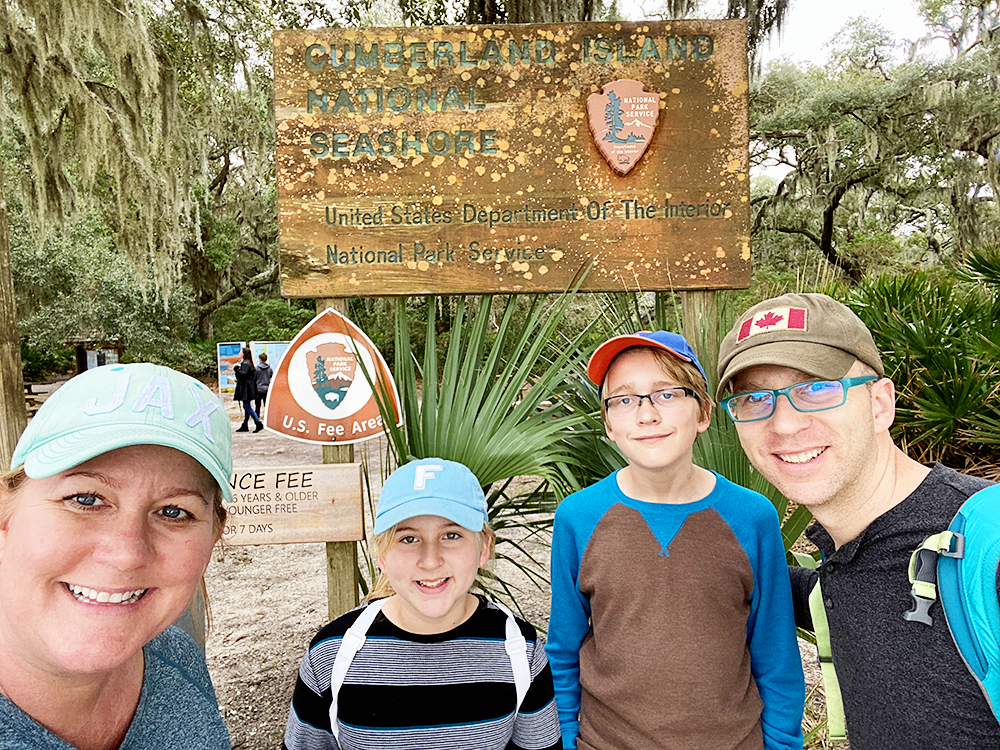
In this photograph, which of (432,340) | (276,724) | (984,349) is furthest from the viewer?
(984,349)

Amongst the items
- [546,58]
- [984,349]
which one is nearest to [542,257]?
[546,58]

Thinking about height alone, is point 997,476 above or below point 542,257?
below

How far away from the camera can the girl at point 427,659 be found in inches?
60.4

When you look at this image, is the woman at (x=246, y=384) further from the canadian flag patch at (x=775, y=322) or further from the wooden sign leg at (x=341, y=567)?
the canadian flag patch at (x=775, y=322)

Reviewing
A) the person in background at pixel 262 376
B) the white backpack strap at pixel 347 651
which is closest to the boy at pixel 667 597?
the white backpack strap at pixel 347 651

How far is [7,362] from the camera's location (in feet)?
13.6

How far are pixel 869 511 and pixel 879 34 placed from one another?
22986 mm

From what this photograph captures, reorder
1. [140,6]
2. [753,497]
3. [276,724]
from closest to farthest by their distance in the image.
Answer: [753,497] < [276,724] < [140,6]

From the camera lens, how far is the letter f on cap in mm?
1656

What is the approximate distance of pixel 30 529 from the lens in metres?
1.02

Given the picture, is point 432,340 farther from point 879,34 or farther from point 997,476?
point 879,34

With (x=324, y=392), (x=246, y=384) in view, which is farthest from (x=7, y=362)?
(x=246, y=384)

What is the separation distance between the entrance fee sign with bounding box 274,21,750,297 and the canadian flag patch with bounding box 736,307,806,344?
1.38 metres

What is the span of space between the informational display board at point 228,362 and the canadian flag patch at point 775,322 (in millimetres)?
14948
